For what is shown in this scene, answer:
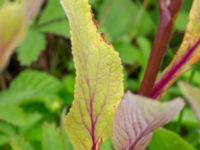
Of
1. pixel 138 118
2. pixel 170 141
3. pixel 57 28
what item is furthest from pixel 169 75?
pixel 57 28

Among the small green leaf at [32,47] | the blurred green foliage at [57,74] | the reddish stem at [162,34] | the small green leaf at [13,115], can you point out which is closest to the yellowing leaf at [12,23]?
the reddish stem at [162,34]

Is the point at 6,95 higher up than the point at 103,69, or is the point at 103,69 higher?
the point at 103,69

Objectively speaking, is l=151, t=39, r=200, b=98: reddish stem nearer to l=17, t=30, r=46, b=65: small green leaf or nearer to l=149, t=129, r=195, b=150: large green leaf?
l=149, t=129, r=195, b=150: large green leaf

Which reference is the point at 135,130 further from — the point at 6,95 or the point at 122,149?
the point at 6,95

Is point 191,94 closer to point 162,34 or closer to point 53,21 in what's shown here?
point 162,34

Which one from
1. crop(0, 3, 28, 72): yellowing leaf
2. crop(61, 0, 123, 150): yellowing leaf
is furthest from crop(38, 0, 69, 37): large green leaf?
crop(0, 3, 28, 72): yellowing leaf

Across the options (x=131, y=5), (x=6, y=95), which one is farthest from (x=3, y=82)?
(x=131, y=5)
